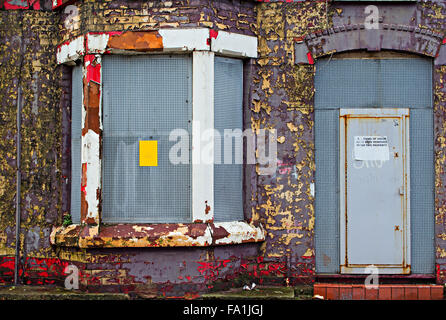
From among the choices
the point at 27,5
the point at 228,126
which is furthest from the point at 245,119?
the point at 27,5

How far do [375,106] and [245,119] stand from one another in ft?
5.31

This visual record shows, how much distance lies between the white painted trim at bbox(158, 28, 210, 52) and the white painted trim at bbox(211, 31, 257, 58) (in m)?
0.17

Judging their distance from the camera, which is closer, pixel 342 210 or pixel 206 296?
pixel 206 296

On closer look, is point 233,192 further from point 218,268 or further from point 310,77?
point 310,77

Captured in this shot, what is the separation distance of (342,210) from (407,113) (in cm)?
144

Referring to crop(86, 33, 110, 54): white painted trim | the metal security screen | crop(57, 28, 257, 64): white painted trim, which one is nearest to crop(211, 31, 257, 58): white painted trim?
crop(57, 28, 257, 64): white painted trim

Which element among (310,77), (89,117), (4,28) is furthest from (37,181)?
(310,77)

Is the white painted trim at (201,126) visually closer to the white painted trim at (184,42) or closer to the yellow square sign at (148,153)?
the white painted trim at (184,42)

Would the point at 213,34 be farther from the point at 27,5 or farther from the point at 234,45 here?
the point at 27,5

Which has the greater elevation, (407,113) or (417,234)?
(407,113)

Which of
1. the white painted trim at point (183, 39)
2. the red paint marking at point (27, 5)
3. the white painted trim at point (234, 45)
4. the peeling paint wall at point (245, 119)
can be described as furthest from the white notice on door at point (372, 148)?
the red paint marking at point (27, 5)

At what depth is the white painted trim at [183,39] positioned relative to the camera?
22.2 ft

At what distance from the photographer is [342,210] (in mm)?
7191

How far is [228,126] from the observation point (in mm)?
7086
